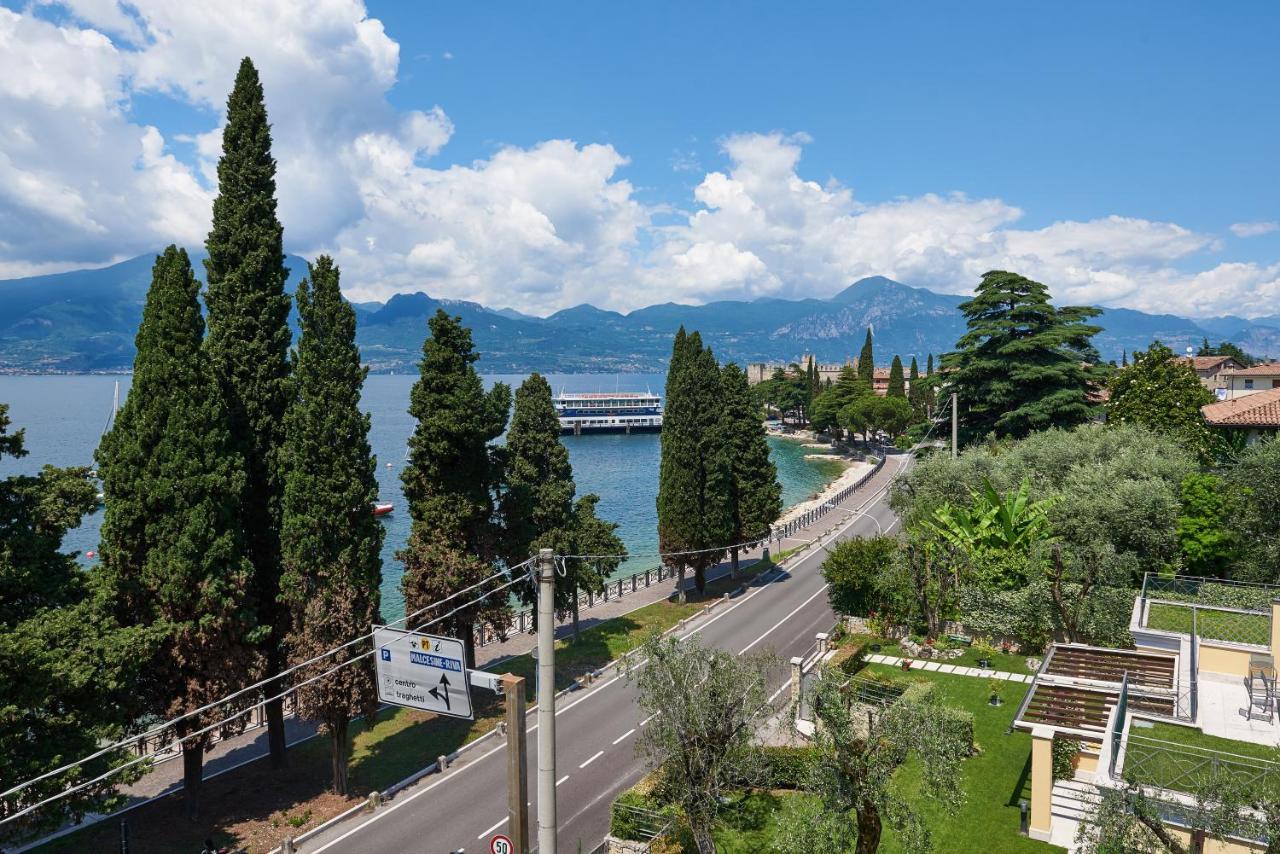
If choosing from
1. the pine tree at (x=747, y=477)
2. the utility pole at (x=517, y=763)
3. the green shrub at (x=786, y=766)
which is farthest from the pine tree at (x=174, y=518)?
the pine tree at (x=747, y=477)

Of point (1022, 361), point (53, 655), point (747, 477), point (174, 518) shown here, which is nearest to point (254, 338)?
point (174, 518)

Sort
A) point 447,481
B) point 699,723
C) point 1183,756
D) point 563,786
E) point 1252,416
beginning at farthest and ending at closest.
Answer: point 1252,416 < point 447,481 < point 563,786 < point 1183,756 < point 699,723

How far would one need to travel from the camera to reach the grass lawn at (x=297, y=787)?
18453mm

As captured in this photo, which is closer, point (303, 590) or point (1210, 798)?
point (1210, 798)

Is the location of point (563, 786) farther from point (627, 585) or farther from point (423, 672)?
point (627, 585)

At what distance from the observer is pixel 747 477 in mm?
43156

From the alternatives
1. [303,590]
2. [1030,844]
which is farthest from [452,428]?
[1030,844]

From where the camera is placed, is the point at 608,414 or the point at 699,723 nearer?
the point at 699,723

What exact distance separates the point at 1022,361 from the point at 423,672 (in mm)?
43783

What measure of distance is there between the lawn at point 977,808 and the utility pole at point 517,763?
717 cm

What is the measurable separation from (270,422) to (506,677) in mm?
13757

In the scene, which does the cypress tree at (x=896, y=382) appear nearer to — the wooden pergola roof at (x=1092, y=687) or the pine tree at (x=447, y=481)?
the wooden pergola roof at (x=1092, y=687)

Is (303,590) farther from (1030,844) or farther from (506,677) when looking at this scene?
(1030,844)

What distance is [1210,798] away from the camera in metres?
10.9
